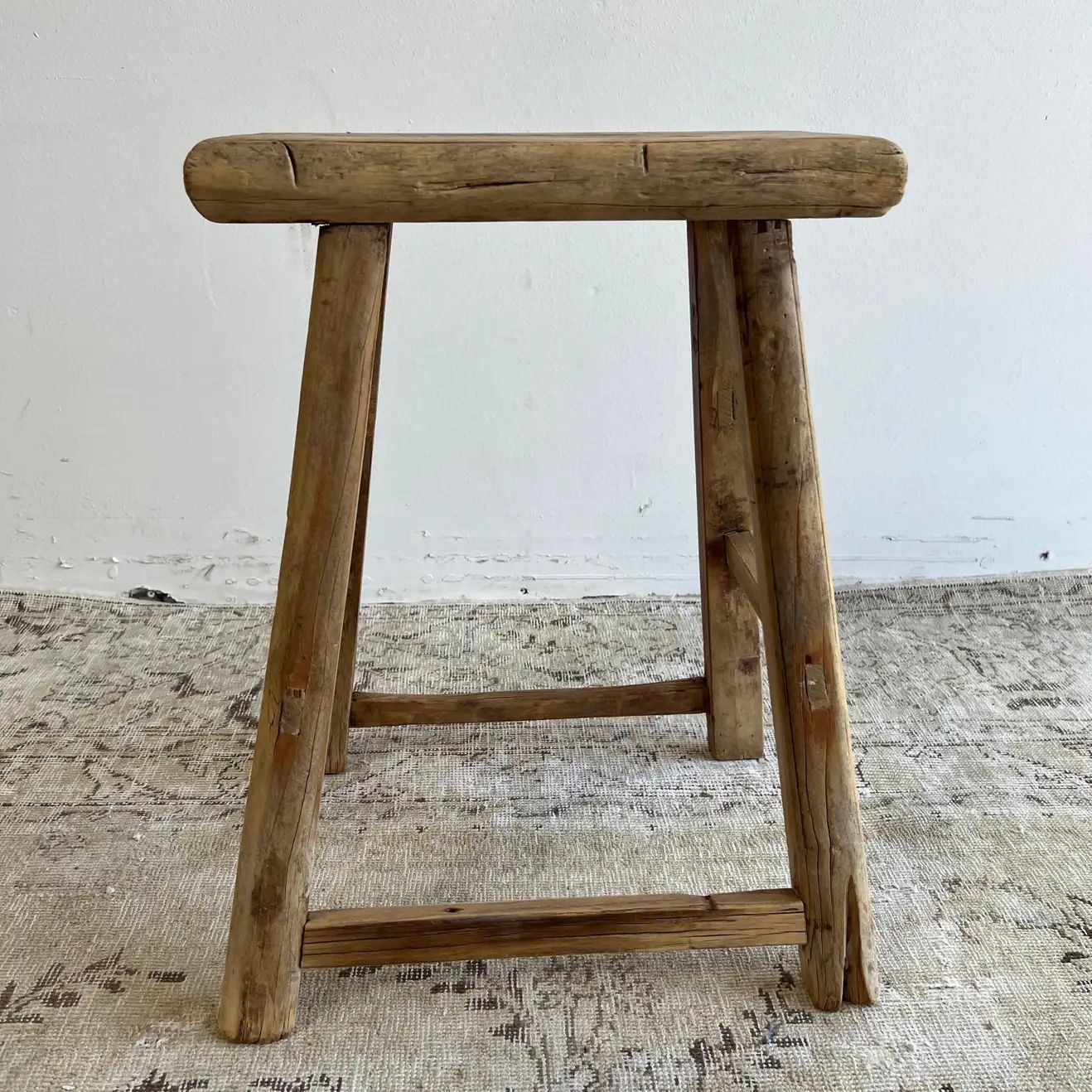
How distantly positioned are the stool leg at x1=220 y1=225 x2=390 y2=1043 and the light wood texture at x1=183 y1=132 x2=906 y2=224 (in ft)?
0.15

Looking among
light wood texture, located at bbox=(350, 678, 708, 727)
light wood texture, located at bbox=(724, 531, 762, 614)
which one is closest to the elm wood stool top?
light wood texture, located at bbox=(724, 531, 762, 614)

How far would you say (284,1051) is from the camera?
0.85 m


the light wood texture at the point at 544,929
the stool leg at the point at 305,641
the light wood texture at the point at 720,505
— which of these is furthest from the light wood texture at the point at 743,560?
the stool leg at the point at 305,641

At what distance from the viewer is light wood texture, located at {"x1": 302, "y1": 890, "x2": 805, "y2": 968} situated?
86 centimetres

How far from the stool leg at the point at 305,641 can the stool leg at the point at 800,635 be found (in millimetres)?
297

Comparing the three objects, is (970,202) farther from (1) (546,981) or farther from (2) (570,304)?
(1) (546,981)

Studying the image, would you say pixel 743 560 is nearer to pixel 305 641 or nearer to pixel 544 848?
pixel 544 848

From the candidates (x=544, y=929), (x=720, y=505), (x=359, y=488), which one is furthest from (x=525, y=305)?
(x=544, y=929)

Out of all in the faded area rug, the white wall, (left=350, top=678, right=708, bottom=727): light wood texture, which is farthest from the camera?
the white wall

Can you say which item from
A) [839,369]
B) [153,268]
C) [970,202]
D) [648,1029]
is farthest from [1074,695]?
[153,268]

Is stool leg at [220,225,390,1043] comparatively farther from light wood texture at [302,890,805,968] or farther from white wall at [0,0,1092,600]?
white wall at [0,0,1092,600]

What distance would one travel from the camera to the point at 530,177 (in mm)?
754

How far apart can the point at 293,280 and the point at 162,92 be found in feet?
1.03

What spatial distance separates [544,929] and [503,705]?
415mm
